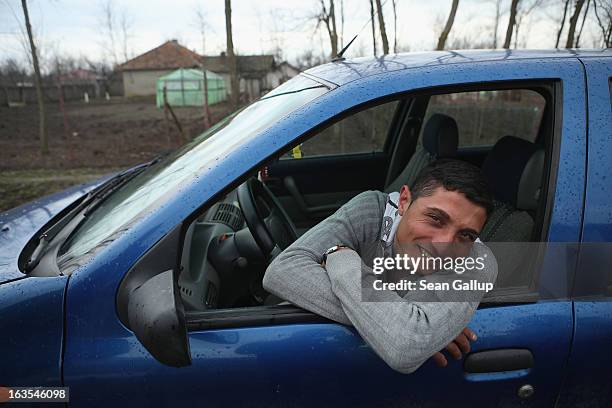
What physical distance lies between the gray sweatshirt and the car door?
0.86ft

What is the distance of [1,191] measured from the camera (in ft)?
21.5

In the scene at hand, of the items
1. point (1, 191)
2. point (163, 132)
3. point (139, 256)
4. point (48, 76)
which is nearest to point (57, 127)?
point (163, 132)

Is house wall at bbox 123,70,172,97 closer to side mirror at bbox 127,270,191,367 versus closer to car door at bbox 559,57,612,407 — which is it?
side mirror at bbox 127,270,191,367

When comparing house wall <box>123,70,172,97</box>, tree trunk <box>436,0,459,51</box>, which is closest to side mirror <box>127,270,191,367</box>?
tree trunk <box>436,0,459,51</box>

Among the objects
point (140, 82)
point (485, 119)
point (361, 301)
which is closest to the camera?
point (361, 301)

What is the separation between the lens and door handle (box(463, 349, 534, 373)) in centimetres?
129

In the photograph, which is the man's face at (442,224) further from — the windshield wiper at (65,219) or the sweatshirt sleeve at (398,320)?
the windshield wiper at (65,219)

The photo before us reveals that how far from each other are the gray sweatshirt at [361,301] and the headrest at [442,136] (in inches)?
49.5

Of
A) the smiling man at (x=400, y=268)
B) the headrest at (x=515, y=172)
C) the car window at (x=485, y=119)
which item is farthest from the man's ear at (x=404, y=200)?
the car window at (x=485, y=119)

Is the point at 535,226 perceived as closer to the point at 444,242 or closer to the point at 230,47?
the point at 444,242

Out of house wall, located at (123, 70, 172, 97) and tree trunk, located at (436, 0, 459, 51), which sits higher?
house wall, located at (123, 70, 172, 97)

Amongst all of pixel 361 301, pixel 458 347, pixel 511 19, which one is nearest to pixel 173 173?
pixel 361 301

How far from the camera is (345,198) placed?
365 centimetres

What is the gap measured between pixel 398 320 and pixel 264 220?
3.15 feet
